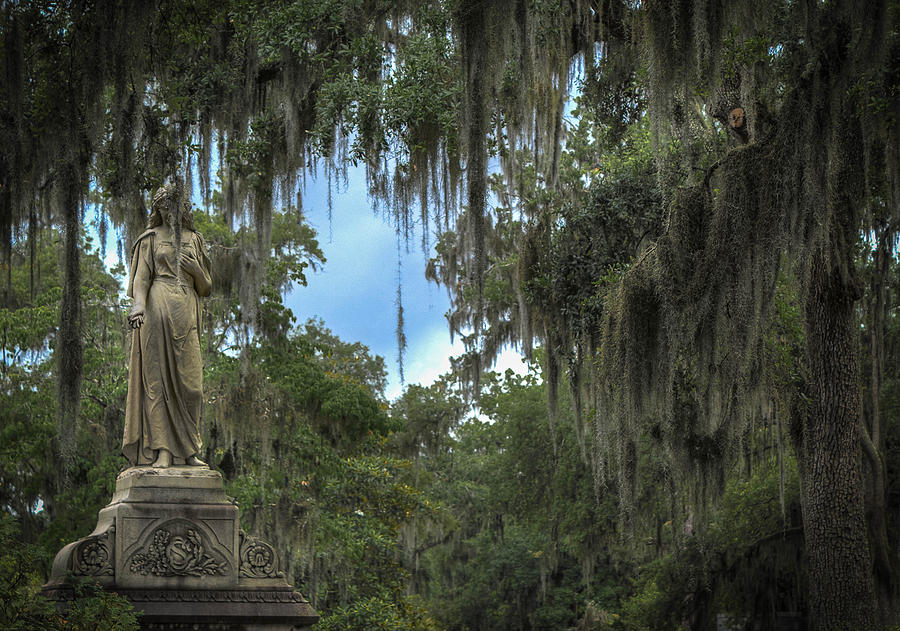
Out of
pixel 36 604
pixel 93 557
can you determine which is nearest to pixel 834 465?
pixel 93 557

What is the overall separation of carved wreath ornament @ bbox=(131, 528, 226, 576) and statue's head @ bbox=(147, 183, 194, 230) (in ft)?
7.97

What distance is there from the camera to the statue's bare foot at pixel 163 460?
8.32m

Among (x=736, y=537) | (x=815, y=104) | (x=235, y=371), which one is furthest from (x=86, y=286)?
(x=815, y=104)

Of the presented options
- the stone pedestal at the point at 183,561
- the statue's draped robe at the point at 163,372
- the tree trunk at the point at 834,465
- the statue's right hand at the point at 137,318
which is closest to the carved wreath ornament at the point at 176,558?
the stone pedestal at the point at 183,561

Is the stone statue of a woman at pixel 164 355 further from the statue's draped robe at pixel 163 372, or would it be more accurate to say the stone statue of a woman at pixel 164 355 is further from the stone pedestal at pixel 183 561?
the stone pedestal at pixel 183 561

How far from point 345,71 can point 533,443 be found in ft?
56.3

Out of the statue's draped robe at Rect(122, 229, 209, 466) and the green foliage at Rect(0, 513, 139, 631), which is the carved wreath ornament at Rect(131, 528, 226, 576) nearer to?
the green foliage at Rect(0, 513, 139, 631)

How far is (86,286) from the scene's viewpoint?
66.2 feet

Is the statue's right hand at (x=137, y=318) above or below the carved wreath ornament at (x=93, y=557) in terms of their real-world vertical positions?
above

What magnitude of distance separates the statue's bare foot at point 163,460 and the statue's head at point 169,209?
1.76 metres

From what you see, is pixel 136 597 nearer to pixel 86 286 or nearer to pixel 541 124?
pixel 541 124

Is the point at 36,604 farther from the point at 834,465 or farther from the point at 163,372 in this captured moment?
the point at 834,465

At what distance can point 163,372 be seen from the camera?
850 centimetres

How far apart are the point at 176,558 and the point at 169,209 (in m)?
2.71
